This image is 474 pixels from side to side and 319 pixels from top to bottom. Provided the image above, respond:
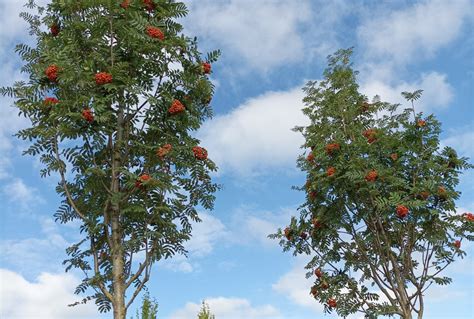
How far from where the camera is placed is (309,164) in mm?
14930

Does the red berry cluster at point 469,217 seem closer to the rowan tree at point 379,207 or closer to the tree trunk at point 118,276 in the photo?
the rowan tree at point 379,207

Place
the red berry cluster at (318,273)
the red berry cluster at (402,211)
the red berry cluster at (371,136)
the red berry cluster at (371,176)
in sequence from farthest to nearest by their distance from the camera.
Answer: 1. the red berry cluster at (318,273)
2. the red berry cluster at (371,136)
3. the red berry cluster at (371,176)
4. the red berry cluster at (402,211)

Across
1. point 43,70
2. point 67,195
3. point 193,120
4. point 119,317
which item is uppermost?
point 43,70

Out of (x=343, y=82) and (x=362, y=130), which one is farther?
(x=343, y=82)

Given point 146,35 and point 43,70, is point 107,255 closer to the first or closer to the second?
point 43,70

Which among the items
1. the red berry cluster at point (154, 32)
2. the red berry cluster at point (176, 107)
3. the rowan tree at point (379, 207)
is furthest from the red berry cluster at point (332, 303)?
the red berry cluster at point (154, 32)

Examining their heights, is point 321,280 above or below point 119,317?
above

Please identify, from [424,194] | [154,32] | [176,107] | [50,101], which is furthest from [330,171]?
[50,101]

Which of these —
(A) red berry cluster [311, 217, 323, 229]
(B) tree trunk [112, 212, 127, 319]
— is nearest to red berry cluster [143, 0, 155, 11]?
(B) tree trunk [112, 212, 127, 319]

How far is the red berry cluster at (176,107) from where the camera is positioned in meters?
10.6

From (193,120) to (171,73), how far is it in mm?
1266

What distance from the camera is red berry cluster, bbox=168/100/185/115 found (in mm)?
10562

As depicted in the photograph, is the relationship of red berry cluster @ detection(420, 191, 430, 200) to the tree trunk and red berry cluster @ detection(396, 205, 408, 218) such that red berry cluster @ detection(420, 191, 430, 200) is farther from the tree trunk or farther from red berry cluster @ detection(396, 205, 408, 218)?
the tree trunk

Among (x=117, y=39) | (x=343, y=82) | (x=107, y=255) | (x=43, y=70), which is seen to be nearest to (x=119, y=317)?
(x=107, y=255)
